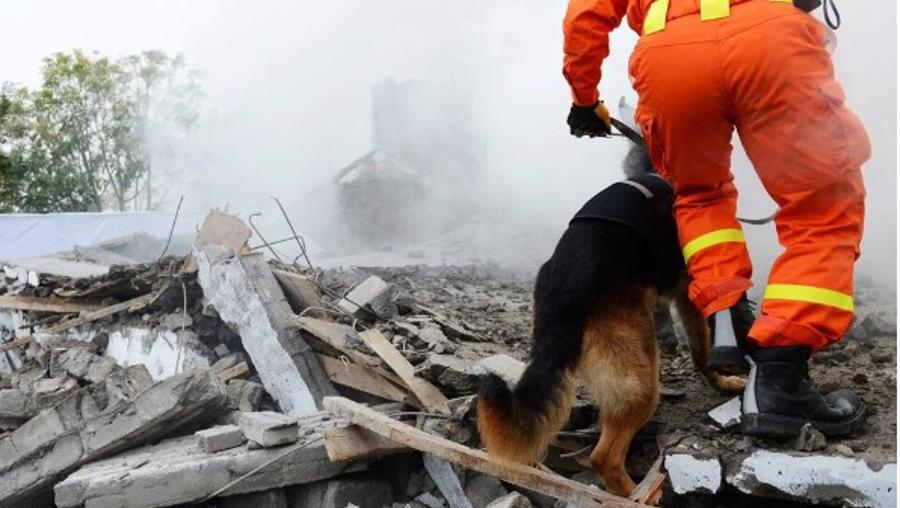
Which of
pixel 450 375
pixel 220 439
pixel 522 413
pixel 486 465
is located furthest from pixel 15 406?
pixel 522 413

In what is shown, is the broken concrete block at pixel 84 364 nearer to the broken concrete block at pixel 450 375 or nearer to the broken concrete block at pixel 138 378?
the broken concrete block at pixel 138 378

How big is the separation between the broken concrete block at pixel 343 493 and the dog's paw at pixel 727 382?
134 cm

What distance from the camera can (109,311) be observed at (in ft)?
18.2

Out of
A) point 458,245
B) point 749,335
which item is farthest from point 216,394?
point 458,245

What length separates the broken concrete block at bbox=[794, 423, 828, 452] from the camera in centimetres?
226

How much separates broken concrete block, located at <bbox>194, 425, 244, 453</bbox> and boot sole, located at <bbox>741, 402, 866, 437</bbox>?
200 cm

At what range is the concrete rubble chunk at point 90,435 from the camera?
3.48 meters

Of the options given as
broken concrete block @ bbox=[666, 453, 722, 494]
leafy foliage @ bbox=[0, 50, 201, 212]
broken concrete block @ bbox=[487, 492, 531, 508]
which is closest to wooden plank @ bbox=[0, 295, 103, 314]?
broken concrete block @ bbox=[487, 492, 531, 508]

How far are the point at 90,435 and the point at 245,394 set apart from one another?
2.67 feet

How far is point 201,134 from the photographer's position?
72.9 ft

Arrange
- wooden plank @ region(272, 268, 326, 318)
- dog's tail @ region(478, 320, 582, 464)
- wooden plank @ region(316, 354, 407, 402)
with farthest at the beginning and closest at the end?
wooden plank @ region(272, 268, 326, 318) < wooden plank @ region(316, 354, 407, 402) < dog's tail @ region(478, 320, 582, 464)

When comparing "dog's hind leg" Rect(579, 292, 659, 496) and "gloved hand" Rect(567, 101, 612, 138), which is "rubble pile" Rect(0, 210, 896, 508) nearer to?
"dog's hind leg" Rect(579, 292, 659, 496)

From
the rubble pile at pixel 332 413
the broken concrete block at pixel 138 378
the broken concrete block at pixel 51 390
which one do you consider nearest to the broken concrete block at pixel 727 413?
the rubble pile at pixel 332 413

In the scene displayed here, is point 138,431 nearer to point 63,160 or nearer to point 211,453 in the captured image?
point 211,453
